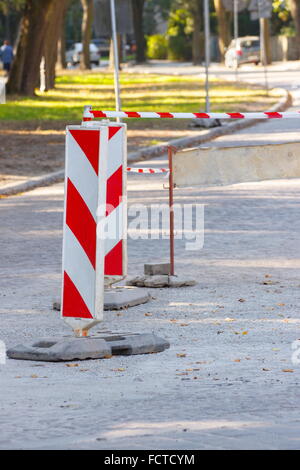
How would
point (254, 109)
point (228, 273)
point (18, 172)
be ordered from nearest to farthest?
1. point (228, 273)
2. point (18, 172)
3. point (254, 109)

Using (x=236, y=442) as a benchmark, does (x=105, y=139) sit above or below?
above

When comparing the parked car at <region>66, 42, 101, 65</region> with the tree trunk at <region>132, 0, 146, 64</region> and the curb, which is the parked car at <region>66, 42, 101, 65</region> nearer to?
the tree trunk at <region>132, 0, 146, 64</region>

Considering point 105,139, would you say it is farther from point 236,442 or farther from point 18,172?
point 18,172

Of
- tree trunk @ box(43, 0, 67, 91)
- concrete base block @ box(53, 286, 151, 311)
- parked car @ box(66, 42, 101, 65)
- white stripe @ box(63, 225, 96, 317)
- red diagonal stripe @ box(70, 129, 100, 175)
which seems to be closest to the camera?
red diagonal stripe @ box(70, 129, 100, 175)

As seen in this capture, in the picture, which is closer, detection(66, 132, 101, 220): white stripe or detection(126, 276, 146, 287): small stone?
detection(66, 132, 101, 220): white stripe

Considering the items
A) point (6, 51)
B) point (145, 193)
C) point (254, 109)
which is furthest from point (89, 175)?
point (6, 51)

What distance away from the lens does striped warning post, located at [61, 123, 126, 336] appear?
7586 millimetres

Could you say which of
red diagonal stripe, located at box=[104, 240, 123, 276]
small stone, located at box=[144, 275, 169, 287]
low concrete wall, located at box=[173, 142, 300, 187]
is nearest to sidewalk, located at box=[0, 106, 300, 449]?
small stone, located at box=[144, 275, 169, 287]

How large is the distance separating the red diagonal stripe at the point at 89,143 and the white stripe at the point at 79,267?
0.44 metres

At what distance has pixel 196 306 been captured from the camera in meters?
9.21

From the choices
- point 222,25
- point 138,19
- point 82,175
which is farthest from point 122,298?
point 138,19

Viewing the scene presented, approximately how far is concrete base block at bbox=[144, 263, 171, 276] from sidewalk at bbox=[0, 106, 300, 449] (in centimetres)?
32

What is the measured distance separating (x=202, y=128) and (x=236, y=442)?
2227 cm

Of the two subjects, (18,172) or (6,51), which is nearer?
(18,172)
